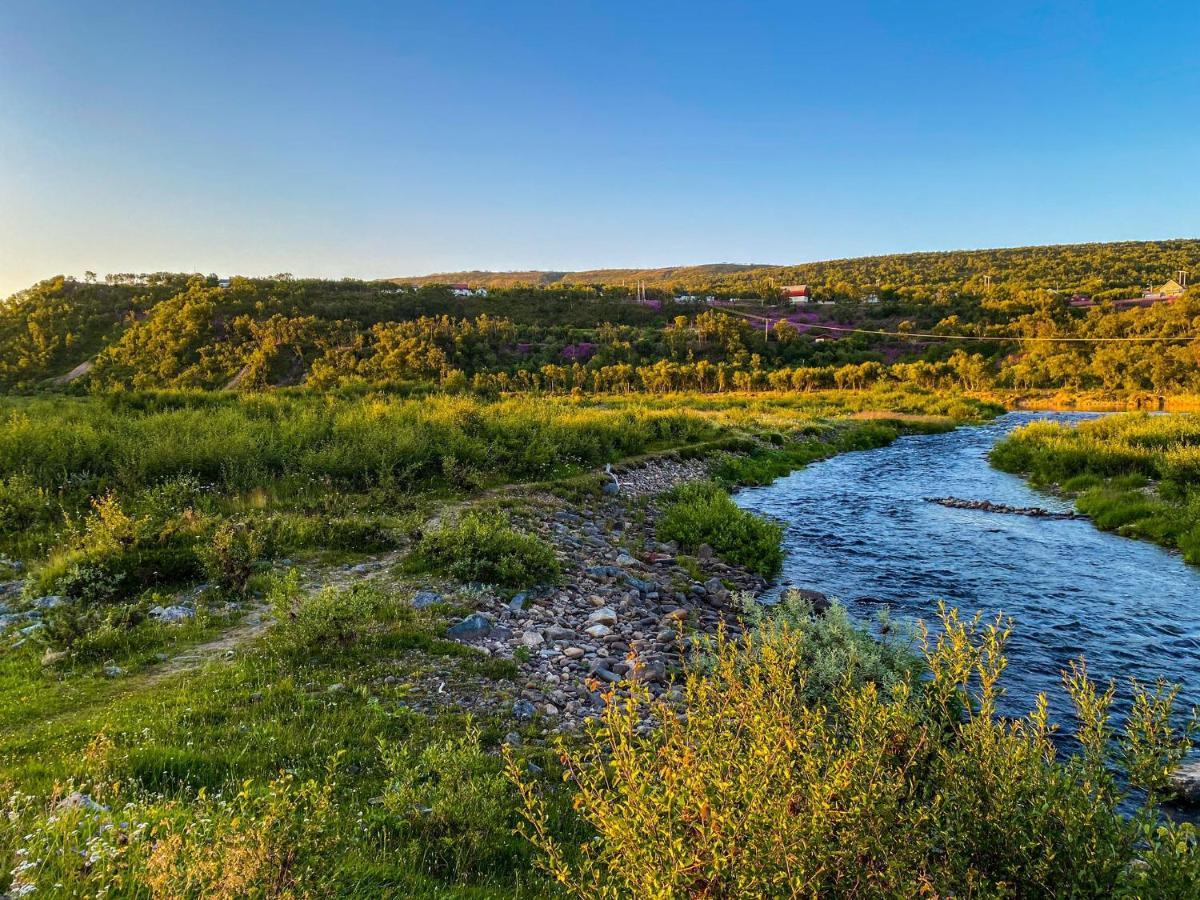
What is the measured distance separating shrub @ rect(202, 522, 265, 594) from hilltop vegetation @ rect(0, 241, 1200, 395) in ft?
70.1

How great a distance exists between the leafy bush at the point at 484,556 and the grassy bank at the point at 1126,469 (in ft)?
44.4

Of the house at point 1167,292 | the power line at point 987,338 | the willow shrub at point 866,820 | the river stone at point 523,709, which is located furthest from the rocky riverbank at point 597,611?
Result: the house at point 1167,292

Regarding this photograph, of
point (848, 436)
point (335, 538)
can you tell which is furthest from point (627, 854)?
point (848, 436)

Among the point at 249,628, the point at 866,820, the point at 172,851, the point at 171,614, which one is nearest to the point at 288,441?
the point at 171,614

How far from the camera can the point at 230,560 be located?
322 inches

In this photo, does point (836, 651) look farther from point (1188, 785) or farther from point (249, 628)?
point (249, 628)

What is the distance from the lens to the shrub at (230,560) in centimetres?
805

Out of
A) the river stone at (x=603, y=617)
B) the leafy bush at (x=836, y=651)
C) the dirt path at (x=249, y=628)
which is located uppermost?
the dirt path at (x=249, y=628)

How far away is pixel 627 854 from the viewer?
2.31 m

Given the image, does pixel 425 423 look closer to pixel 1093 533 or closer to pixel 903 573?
pixel 903 573

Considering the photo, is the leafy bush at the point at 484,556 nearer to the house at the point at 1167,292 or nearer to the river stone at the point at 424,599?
the river stone at the point at 424,599

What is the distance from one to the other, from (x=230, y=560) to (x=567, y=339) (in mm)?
64671

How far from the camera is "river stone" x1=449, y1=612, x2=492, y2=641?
7.20 m

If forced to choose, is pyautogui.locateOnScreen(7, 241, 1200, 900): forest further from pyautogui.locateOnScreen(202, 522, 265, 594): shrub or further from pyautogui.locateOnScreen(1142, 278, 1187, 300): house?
pyautogui.locateOnScreen(1142, 278, 1187, 300): house
